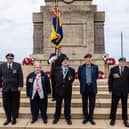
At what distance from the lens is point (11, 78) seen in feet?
28.9

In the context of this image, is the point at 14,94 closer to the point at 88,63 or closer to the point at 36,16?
the point at 88,63

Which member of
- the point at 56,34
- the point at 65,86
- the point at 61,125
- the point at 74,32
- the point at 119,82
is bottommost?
the point at 61,125

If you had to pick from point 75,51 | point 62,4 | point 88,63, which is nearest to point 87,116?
point 88,63

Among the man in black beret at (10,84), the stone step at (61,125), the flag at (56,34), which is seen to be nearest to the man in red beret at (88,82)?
the stone step at (61,125)

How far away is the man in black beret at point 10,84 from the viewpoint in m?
8.78

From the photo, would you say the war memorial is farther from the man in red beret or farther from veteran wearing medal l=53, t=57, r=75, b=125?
the man in red beret

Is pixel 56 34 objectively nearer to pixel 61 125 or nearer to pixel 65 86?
pixel 65 86

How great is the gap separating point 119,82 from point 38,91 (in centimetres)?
194

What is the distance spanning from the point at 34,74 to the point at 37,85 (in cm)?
29

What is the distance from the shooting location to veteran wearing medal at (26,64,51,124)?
352 inches

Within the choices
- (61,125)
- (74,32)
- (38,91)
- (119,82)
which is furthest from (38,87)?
(74,32)

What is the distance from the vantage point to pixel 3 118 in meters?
9.64

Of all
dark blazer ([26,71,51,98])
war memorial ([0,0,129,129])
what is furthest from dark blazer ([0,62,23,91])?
war memorial ([0,0,129,129])

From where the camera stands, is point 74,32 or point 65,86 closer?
point 65,86
